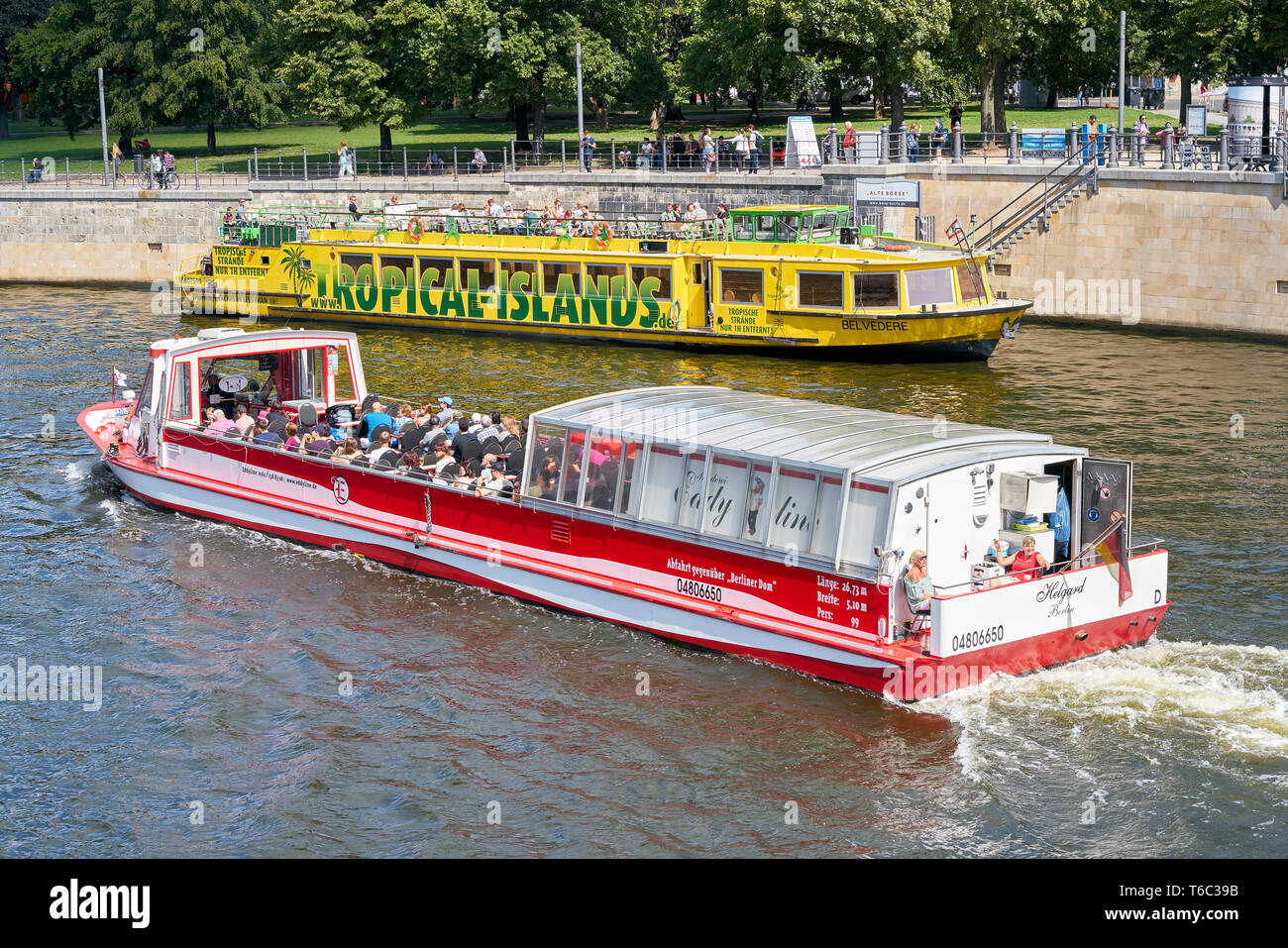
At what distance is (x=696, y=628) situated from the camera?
1894cm

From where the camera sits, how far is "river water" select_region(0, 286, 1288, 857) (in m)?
14.8

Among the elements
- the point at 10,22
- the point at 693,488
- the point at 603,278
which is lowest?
the point at 693,488

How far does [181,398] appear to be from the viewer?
1013 inches

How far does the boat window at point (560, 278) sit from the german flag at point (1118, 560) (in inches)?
972

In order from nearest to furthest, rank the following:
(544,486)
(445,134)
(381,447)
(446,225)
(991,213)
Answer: (544,486) < (381,447) < (991,213) < (446,225) < (445,134)

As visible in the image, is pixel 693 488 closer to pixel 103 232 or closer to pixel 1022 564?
pixel 1022 564

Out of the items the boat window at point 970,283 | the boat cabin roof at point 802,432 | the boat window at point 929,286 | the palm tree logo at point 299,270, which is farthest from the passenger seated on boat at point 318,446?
the palm tree logo at point 299,270

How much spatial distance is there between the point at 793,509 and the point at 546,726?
3.66m

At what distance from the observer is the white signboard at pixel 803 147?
48.1m

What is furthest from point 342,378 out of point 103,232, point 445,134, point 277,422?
point 445,134

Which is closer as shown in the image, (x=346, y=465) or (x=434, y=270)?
(x=346, y=465)

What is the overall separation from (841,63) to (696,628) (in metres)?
43.4

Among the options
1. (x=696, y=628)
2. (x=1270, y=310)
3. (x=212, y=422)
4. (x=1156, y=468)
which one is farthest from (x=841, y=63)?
(x=696, y=628)
